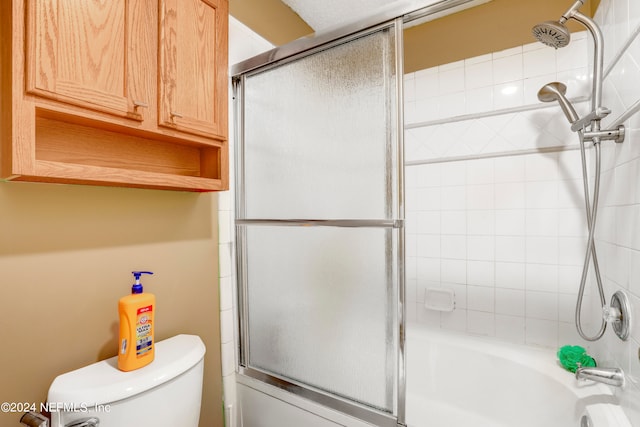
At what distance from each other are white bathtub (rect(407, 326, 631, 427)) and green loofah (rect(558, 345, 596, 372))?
0.12ft

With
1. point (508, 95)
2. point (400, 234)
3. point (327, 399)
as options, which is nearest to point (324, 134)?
point (400, 234)

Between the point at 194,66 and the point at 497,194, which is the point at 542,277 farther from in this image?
→ the point at 194,66

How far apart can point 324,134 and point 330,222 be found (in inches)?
13.2

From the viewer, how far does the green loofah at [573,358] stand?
4.69 feet

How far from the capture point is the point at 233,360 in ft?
4.94

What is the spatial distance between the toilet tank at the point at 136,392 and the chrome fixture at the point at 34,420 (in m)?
0.03

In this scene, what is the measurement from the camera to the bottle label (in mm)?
1000

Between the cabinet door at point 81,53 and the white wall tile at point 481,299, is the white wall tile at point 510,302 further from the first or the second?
the cabinet door at point 81,53

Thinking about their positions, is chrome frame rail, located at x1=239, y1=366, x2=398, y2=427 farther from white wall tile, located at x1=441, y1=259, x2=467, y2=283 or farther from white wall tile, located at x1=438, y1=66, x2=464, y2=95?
white wall tile, located at x1=438, y1=66, x2=464, y2=95

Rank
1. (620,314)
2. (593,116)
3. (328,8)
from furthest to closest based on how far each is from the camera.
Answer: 1. (328,8)
2. (593,116)
3. (620,314)

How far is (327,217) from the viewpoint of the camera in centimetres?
121

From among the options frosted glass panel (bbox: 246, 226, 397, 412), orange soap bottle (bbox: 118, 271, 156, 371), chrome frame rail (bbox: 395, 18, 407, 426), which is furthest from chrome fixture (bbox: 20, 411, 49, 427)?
chrome frame rail (bbox: 395, 18, 407, 426)

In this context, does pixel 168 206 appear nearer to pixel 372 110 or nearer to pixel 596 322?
pixel 372 110

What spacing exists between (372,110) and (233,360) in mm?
1270
